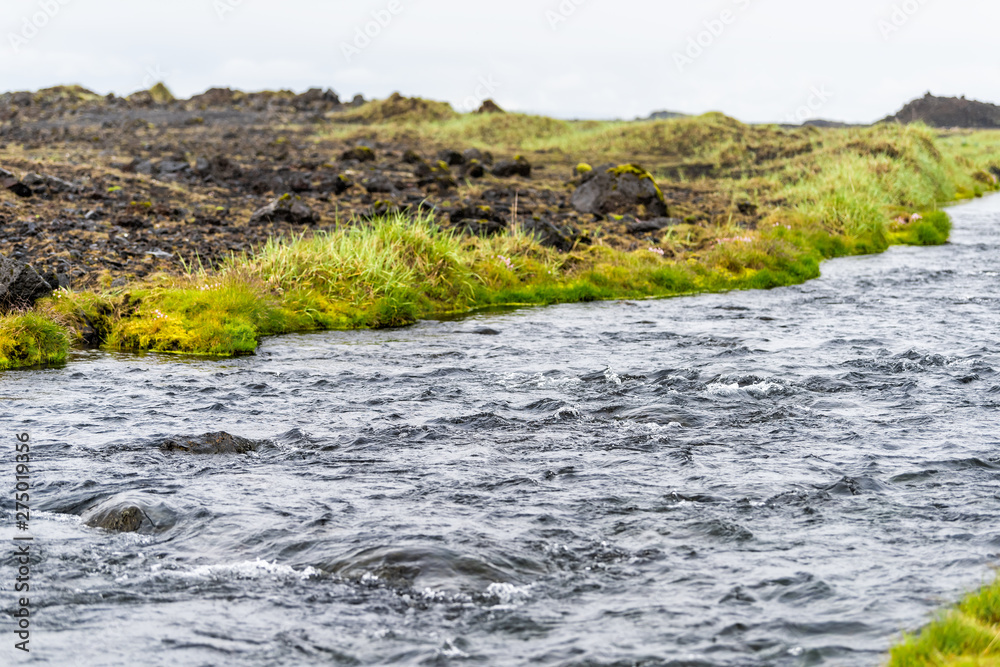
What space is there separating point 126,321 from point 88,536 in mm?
6741

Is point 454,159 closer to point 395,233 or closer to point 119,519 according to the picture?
point 395,233

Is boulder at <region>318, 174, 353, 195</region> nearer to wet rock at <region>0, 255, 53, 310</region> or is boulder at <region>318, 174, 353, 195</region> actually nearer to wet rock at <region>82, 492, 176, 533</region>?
wet rock at <region>0, 255, 53, 310</region>

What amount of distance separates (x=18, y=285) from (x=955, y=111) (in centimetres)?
10142

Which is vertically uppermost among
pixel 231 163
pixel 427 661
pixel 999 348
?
pixel 231 163

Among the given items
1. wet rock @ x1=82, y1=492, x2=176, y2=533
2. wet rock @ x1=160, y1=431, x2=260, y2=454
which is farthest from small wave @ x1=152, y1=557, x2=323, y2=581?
wet rock @ x1=160, y1=431, x2=260, y2=454

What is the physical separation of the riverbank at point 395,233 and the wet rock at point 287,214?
0.18ft

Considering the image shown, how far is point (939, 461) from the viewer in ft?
24.3

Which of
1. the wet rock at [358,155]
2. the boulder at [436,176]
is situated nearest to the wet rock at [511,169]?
the boulder at [436,176]

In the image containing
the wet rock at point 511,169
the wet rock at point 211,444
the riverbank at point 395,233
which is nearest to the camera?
the wet rock at point 211,444

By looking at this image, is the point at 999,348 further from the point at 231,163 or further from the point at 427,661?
the point at 231,163

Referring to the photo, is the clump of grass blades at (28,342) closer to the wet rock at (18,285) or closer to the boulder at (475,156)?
the wet rock at (18,285)

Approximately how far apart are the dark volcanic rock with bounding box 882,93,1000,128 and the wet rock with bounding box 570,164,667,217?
7944 centimetres

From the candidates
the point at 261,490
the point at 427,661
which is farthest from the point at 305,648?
the point at 261,490

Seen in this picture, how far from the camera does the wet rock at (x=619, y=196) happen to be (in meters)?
24.0
